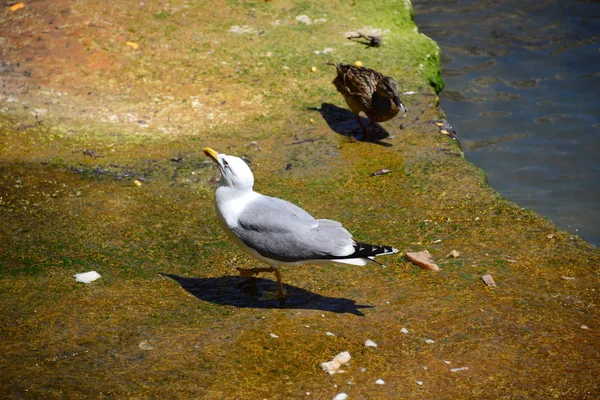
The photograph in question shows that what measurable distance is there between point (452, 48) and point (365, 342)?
7.63 meters

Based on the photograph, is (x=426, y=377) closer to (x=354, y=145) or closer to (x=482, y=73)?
(x=354, y=145)

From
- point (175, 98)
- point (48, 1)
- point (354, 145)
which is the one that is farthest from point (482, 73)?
point (48, 1)

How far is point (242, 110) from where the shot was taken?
7.70 m

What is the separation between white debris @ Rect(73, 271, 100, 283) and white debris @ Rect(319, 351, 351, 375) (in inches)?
70.3

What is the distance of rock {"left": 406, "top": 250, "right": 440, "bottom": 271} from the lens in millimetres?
5199

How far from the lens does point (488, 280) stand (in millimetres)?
5008

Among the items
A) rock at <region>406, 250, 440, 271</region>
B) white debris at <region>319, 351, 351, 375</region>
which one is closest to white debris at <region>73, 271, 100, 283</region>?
white debris at <region>319, 351, 351, 375</region>

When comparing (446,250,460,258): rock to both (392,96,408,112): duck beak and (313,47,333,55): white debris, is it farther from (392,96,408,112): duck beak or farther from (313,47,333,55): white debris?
(313,47,333,55): white debris

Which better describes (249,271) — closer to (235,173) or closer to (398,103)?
(235,173)

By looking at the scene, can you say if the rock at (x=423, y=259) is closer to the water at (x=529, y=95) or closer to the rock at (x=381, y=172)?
the rock at (x=381, y=172)

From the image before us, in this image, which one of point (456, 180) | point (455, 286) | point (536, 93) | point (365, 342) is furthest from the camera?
point (536, 93)

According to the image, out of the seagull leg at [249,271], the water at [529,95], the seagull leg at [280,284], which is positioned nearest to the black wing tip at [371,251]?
the seagull leg at [280,284]

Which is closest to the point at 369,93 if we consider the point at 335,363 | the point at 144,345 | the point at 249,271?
the point at 249,271

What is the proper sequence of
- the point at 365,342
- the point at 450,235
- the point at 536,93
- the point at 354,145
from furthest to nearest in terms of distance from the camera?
the point at 536,93, the point at 354,145, the point at 450,235, the point at 365,342
